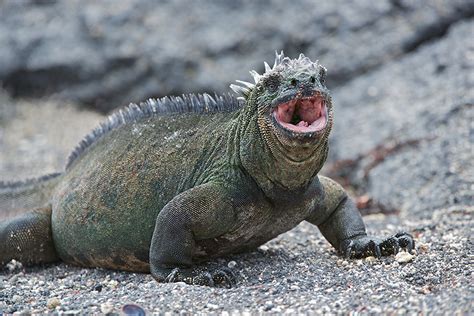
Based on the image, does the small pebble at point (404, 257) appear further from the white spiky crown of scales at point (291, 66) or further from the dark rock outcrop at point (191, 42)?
the dark rock outcrop at point (191, 42)

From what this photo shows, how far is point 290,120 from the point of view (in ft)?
15.5

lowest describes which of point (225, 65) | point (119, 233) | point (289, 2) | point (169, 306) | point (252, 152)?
point (169, 306)

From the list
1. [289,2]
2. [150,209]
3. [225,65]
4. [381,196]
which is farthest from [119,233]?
[289,2]

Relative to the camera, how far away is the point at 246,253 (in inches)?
224

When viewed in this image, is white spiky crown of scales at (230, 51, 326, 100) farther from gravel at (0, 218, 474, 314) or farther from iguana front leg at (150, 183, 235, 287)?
gravel at (0, 218, 474, 314)

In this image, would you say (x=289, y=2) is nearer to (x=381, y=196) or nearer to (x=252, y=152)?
(x=381, y=196)

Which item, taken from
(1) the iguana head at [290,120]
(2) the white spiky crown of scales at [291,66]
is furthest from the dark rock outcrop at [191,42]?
(1) the iguana head at [290,120]

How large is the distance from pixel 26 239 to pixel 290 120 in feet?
8.58

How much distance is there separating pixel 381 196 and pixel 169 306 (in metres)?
5.07

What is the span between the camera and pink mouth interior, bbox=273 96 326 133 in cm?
452

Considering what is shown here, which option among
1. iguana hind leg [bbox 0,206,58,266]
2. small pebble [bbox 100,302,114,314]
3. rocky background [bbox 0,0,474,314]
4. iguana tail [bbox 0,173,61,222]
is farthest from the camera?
rocky background [bbox 0,0,474,314]

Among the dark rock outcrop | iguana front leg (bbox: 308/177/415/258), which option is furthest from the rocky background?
iguana front leg (bbox: 308/177/415/258)

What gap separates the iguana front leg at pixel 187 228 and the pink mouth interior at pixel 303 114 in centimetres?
69

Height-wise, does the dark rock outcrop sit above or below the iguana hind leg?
above
